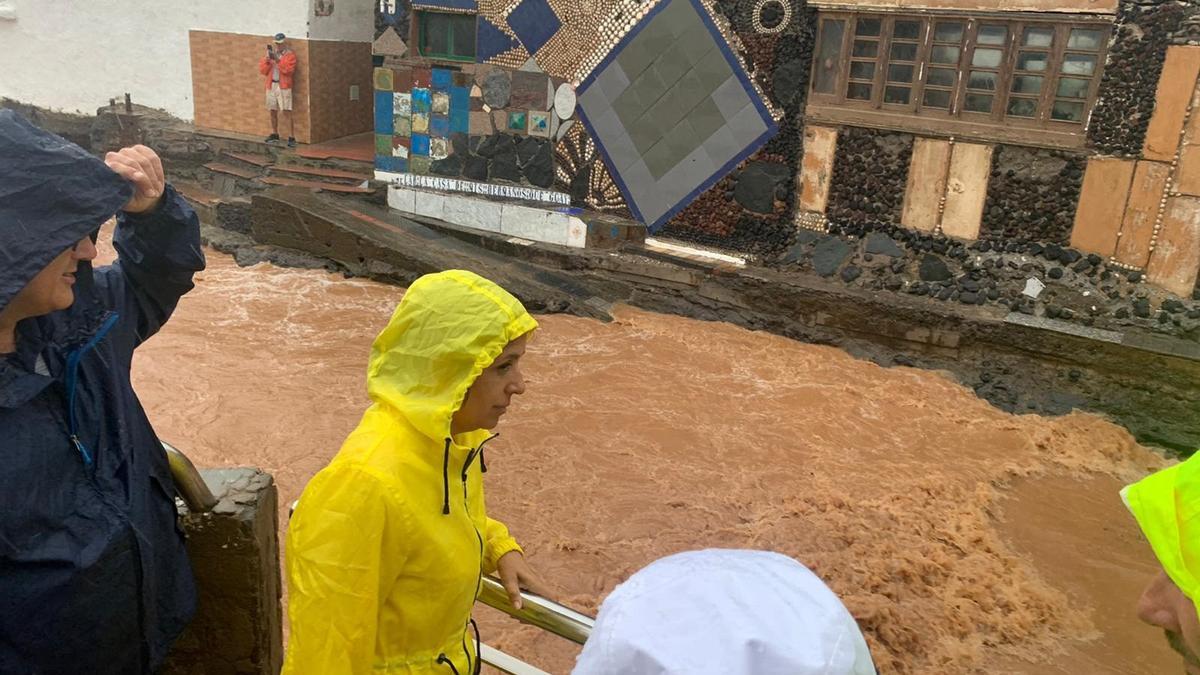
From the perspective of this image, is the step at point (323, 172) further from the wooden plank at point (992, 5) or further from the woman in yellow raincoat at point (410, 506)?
the woman in yellow raincoat at point (410, 506)

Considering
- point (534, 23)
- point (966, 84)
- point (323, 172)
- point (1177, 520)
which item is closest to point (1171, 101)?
point (966, 84)

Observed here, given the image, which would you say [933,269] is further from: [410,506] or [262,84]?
[262,84]

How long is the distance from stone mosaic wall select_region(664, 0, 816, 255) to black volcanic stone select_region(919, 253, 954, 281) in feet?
4.50

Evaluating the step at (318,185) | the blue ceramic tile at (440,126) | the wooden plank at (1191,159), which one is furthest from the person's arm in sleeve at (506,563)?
the step at (318,185)

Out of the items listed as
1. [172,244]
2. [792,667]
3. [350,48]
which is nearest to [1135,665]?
[792,667]

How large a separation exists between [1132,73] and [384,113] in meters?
8.06

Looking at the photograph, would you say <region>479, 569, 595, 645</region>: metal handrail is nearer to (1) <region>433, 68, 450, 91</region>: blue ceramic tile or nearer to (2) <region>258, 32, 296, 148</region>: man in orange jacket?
(1) <region>433, 68, 450, 91</region>: blue ceramic tile

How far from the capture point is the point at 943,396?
7.63m

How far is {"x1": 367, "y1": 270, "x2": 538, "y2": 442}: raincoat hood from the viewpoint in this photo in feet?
6.49

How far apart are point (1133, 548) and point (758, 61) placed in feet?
18.8

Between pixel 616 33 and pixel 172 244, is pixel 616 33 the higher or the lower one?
the higher one

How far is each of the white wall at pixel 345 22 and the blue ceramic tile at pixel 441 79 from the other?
270cm

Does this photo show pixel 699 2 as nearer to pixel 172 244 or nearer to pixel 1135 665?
pixel 1135 665

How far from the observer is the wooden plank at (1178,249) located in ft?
24.6
